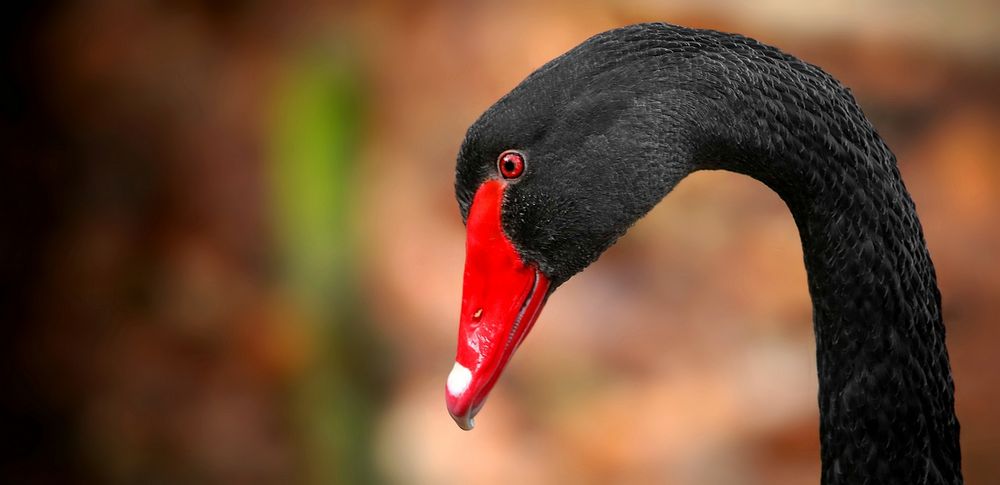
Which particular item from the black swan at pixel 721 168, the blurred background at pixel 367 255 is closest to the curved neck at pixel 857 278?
the black swan at pixel 721 168

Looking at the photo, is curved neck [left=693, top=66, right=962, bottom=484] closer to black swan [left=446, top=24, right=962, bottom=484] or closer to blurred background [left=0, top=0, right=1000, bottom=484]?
black swan [left=446, top=24, right=962, bottom=484]

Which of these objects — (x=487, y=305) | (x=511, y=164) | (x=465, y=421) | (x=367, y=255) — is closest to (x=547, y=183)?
(x=511, y=164)

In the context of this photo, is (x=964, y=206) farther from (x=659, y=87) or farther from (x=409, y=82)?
(x=659, y=87)

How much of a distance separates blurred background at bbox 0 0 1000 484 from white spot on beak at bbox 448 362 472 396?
1172 mm

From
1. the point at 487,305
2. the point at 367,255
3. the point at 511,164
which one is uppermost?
the point at 367,255

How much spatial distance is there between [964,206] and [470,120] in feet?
3.88

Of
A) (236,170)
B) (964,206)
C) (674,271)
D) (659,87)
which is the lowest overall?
(659,87)

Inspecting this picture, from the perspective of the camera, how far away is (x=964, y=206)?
7.79 ft

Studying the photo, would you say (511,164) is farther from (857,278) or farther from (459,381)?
(857,278)

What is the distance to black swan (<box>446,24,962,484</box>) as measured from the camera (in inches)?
42.2

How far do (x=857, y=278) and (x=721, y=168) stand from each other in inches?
7.8

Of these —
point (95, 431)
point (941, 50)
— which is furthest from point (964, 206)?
point (95, 431)

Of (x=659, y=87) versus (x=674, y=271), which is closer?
(x=659, y=87)

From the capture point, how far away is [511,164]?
1095mm
